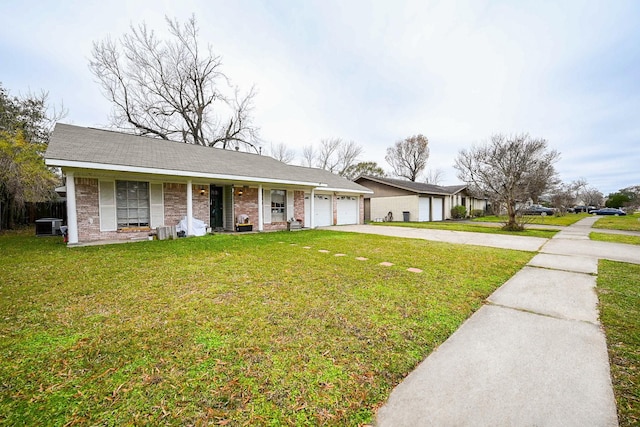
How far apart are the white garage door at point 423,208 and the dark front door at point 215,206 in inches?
609

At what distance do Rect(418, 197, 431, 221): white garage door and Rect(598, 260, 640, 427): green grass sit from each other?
51.7 ft

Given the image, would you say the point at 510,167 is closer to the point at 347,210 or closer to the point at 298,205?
the point at 347,210

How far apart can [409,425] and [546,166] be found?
23825 millimetres

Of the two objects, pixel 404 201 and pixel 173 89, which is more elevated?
pixel 173 89

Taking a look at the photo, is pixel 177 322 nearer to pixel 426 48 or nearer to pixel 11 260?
pixel 11 260

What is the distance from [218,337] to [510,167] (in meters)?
17.9

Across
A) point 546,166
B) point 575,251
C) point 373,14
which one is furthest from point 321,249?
point 546,166

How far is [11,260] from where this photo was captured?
589 cm

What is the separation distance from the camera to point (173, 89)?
20.3m

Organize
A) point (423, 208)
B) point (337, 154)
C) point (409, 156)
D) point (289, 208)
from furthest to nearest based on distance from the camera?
point (409, 156), point (337, 154), point (423, 208), point (289, 208)

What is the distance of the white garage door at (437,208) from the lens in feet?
74.1

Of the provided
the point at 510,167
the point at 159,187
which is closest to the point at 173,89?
the point at 159,187

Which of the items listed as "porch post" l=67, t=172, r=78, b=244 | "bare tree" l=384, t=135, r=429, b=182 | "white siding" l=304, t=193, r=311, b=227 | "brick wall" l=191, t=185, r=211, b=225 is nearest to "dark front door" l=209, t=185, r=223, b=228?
"brick wall" l=191, t=185, r=211, b=225

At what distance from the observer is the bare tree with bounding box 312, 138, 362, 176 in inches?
1357
